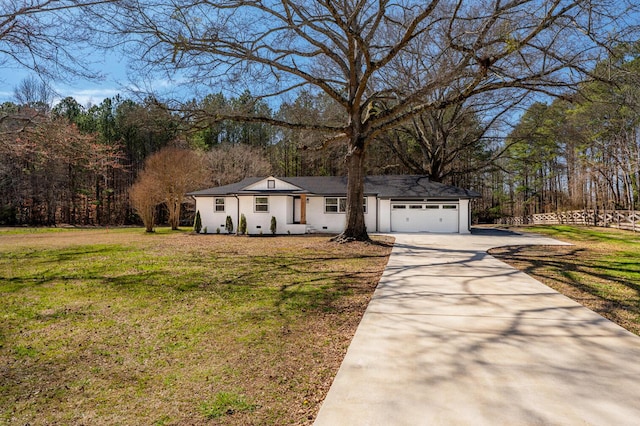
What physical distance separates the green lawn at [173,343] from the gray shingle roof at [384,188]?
12.8 m

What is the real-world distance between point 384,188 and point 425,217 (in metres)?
3.02

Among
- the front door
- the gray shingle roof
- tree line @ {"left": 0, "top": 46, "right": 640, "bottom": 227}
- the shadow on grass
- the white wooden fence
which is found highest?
tree line @ {"left": 0, "top": 46, "right": 640, "bottom": 227}

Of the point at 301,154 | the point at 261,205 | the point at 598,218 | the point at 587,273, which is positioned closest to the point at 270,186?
the point at 261,205

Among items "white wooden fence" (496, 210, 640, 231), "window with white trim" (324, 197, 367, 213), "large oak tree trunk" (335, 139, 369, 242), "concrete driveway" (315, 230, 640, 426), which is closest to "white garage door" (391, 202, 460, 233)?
"window with white trim" (324, 197, 367, 213)

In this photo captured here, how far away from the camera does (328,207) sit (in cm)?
2095

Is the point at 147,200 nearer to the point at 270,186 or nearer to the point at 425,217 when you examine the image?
the point at 270,186

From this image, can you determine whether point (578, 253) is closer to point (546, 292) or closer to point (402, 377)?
point (546, 292)

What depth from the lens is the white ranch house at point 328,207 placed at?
1995 cm

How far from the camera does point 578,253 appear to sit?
11.3 m

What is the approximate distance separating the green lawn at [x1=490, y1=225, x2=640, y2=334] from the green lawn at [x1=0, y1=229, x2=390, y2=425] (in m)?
3.54

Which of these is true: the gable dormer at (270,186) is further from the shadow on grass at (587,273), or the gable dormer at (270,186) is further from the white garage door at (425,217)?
the shadow on grass at (587,273)

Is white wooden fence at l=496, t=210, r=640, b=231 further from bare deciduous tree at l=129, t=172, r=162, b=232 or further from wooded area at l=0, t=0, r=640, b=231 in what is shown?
bare deciduous tree at l=129, t=172, r=162, b=232

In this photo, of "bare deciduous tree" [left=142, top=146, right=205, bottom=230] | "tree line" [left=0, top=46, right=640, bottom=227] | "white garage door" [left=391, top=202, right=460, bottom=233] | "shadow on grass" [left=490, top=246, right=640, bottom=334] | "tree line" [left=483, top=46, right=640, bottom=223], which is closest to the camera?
"shadow on grass" [left=490, top=246, right=640, bottom=334]

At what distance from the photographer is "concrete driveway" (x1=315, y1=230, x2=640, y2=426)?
8.03ft
